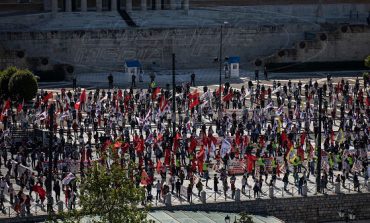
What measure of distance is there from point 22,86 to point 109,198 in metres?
29.7

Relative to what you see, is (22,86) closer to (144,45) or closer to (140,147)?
(140,147)

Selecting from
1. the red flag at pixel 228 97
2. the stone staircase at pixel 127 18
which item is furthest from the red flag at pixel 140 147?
the stone staircase at pixel 127 18

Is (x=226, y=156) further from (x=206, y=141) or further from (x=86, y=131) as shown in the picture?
(x=86, y=131)

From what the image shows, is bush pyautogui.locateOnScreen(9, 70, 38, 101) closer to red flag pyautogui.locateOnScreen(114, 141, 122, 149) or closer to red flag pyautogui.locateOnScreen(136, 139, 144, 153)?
red flag pyautogui.locateOnScreen(136, 139, 144, 153)

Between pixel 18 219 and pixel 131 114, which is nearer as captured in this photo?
pixel 18 219

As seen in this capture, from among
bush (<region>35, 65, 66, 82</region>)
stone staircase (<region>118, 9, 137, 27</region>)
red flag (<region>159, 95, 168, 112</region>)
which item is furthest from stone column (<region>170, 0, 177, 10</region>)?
red flag (<region>159, 95, 168, 112</region>)

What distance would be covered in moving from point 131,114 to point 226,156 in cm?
1214

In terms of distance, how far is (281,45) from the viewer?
322ft

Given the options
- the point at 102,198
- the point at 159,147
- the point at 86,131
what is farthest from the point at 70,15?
the point at 102,198

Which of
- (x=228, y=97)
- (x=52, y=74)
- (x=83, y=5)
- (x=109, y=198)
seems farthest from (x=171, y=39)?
(x=109, y=198)

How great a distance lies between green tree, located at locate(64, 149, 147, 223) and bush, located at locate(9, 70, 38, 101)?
2890 cm

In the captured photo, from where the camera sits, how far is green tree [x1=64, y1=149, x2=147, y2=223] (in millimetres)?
44250

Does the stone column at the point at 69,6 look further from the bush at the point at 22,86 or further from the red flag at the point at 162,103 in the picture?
the red flag at the point at 162,103

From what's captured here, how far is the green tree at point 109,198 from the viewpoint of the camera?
145ft
